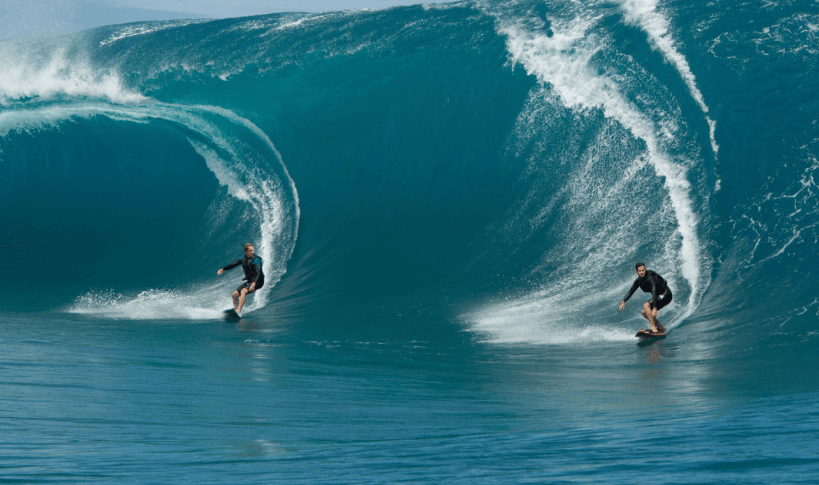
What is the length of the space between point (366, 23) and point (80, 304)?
26.0 ft

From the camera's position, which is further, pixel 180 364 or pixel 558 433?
pixel 180 364

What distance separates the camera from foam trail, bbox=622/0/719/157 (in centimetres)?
995

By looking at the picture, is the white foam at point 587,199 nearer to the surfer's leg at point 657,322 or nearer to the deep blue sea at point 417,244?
the deep blue sea at point 417,244

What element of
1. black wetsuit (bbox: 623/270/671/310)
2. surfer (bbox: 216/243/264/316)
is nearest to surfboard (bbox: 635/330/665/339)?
black wetsuit (bbox: 623/270/671/310)

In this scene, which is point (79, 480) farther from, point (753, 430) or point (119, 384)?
point (753, 430)

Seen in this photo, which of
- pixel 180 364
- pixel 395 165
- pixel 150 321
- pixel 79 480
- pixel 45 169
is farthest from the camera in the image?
pixel 45 169

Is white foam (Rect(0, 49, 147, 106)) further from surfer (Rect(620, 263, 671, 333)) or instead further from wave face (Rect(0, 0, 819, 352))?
surfer (Rect(620, 263, 671, 333))

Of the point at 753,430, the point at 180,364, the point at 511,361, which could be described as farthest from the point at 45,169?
the point at 753,430

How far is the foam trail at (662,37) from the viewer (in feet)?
32.6

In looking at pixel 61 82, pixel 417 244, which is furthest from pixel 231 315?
pixel 61 82

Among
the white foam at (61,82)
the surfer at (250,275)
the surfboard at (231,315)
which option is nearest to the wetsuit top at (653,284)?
the surfer at (250,275)

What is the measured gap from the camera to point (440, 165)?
1138 cm

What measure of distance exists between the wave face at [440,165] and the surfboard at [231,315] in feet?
1.53

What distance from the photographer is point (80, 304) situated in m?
9.49
